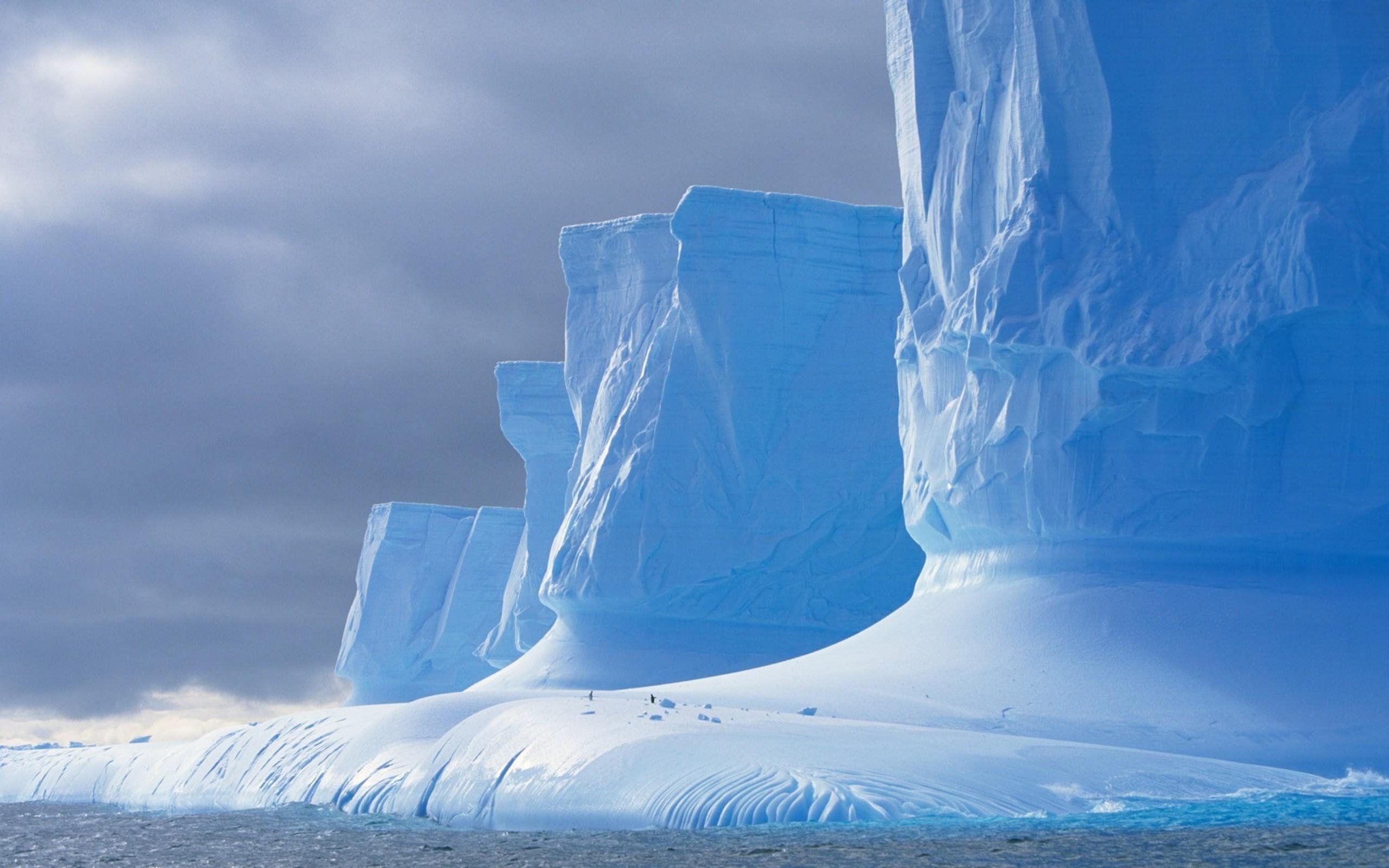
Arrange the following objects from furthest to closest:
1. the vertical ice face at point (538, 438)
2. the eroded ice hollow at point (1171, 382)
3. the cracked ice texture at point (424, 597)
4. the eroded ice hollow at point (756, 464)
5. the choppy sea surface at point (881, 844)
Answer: the cracked ice texture at point (424, 597) → the vertical ice face at point (538, 438) → the eroded ice hollow at point (756, 464) → the eroded ice hollow at point (1171, 382) → the choppy sea surface at point (881, 844)

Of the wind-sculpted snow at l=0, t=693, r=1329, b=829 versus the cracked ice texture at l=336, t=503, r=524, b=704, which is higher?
the cracked ice texture at l=336, t=503, r=524, b=704

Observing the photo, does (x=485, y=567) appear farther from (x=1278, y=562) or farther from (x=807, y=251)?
(x=1278, y=562)

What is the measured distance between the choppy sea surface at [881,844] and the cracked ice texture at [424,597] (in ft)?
79.7

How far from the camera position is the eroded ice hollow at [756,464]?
26562 millimetres

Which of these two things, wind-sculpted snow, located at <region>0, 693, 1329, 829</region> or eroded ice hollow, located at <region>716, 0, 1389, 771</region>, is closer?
wind-sculpted snow, located at <region>0, 693, 1329, 829</region>

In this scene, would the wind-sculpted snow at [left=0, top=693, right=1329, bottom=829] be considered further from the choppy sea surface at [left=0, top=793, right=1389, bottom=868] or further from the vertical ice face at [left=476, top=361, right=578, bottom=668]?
the vertical ice face at [left=476, top=361, right=578, bottom=668]

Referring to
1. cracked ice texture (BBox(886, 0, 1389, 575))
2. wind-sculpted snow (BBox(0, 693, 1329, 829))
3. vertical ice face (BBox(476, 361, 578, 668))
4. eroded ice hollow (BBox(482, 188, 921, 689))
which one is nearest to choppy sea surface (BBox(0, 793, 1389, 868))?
wind-sculpted snow (BBox(0, 693, 1329, 829))

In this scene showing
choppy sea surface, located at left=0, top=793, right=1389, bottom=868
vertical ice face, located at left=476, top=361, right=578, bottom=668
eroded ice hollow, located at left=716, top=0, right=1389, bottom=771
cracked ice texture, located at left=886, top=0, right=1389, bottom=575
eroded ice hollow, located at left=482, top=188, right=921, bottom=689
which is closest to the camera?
choppy sea surface, located at left=0, top=793, right=1389, bottom=868

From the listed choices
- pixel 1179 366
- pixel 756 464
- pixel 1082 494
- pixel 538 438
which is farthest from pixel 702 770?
pixel 538 438

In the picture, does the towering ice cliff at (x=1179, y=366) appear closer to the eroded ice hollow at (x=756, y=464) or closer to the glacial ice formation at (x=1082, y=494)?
the glacial ice formation at (x=1082, y=494)

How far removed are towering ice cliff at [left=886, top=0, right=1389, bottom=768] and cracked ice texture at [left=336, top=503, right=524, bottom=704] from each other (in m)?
22.0

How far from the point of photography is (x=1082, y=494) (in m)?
17.6

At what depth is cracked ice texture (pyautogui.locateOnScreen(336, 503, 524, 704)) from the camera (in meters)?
39.5

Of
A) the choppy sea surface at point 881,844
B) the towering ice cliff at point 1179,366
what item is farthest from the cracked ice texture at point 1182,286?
the choppy sea surface at point 881,844
